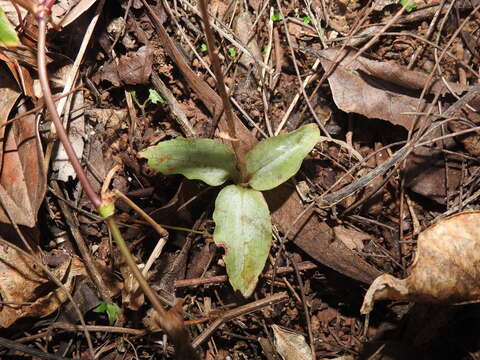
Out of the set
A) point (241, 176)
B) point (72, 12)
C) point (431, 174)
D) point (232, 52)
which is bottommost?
point (431, 174)

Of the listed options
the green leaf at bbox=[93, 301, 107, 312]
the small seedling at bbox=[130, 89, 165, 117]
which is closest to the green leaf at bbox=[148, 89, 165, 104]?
the small seedling at bbox=[130, 89, 165, 117]

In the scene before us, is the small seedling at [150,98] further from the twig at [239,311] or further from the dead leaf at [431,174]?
the dead leaf at [431,174]

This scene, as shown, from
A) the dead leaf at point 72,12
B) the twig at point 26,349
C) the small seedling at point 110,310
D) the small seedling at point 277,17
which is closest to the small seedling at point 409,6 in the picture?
the small seedling at point 277,17

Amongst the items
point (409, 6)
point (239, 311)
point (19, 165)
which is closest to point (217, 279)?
point (239, 311)

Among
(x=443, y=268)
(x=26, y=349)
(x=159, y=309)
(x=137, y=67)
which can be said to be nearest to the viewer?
(x=159, y=309)

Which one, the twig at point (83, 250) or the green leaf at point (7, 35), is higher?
the green leaf at point (7, 35)

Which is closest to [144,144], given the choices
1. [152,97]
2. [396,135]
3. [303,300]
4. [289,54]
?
[152,97]

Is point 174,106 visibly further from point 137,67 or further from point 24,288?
point 24,288
